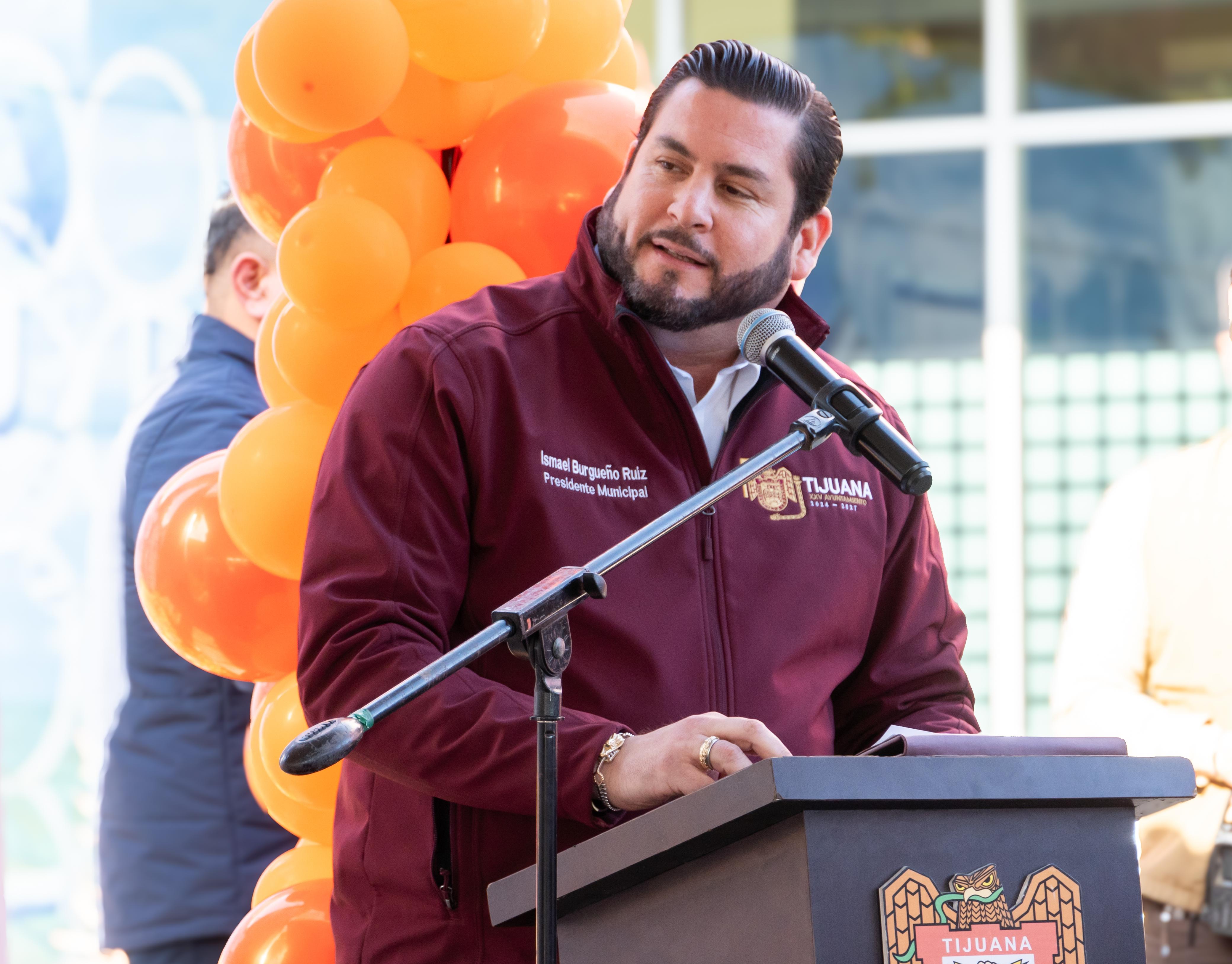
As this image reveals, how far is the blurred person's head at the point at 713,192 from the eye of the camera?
2.15 meters

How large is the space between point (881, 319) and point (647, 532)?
4.74 meters

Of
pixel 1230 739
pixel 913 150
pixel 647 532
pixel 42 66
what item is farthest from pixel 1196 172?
pixel 647 532

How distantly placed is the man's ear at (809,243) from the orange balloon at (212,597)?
3.24 ft

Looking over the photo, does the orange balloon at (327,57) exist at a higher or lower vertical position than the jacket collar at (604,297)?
higher

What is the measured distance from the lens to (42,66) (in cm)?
481

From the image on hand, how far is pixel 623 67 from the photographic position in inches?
111

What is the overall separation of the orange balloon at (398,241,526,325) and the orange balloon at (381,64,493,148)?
214 mm

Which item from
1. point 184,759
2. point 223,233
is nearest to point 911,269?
point 223,233

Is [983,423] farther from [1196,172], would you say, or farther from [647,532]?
[647,532]

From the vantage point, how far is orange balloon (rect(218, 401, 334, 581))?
2.35 meters

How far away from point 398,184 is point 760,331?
887 mm

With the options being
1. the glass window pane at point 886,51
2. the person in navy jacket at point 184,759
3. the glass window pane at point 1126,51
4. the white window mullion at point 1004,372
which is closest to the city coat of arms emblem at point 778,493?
the person in navy jacket at point 184,759

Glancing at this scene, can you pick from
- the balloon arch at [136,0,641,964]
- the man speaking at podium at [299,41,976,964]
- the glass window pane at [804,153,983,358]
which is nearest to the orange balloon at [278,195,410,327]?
the balloon arch at [136,0,641,964]

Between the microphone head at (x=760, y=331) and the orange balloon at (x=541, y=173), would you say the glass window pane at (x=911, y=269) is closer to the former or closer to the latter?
the orange balloon at (x=541, y=173)
